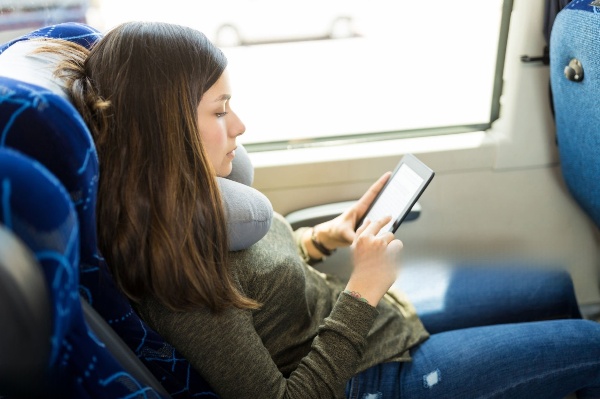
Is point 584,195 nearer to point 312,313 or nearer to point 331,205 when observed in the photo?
point 331,205

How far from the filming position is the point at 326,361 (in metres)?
0.97

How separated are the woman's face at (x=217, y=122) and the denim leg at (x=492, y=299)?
2.28 feet

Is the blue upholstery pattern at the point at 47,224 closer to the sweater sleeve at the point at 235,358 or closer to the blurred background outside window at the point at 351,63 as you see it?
the sweater sleeve at the point at 235,358

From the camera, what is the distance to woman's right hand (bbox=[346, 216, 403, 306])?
104 cm

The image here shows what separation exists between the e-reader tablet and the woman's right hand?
0.25ft

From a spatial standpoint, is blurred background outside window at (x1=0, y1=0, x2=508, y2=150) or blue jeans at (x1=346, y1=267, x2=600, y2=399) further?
blurred background outside window at (x1=0, y1=0, x2=508, y2=150)

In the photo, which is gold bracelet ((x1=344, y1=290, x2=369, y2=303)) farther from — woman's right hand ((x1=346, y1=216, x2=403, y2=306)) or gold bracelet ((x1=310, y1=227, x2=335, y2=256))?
gold bracelet ((x1=310, y1=227, x2=335, y2=256))

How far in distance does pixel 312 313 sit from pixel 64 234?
2.35 ft

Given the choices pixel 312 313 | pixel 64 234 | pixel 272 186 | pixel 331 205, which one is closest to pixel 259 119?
pixel 272 186

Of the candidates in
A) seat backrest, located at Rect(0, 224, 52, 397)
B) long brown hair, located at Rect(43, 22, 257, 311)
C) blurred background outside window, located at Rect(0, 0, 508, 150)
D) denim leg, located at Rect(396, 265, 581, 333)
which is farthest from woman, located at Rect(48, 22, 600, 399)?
blurred background outside window, located at Rect(0, 0, 508, 150)

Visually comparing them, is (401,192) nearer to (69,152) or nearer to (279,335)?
(279,335)

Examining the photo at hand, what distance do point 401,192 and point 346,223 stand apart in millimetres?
182

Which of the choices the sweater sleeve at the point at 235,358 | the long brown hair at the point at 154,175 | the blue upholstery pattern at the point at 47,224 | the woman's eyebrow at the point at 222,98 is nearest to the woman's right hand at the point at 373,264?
the sweater sleeve at the point at 235,358

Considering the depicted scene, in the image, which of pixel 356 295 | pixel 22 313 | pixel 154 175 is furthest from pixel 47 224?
→ pixel 356 295
